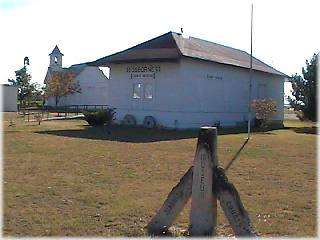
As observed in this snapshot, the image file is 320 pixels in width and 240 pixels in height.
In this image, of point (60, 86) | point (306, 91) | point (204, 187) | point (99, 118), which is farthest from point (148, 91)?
point (60, 86)

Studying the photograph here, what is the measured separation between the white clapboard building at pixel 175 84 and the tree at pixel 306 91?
6113mm

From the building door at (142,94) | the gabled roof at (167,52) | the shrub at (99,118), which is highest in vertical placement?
the gabled roof at (167,52)

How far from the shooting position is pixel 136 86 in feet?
94.3

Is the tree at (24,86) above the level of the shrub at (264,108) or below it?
above

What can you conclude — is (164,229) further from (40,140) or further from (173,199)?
(40,140)

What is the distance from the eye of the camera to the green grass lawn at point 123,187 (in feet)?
21.6

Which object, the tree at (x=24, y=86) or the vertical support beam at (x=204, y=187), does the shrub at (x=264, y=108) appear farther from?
the tree at (x=24, y=86)

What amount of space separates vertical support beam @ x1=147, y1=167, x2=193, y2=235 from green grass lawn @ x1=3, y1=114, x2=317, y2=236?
0.17 m

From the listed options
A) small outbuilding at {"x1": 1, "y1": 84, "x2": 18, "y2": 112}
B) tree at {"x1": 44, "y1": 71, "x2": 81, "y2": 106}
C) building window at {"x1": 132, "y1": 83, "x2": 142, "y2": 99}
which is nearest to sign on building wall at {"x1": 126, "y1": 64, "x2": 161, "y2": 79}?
building window at {"x1": 132, "y1": 83, "x2": 142, "y2": 99}

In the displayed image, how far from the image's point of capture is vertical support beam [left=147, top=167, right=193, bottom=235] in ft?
20.5

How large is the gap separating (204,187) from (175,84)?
2085 centimetres

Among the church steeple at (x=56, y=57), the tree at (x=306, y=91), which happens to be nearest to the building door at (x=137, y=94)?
the tree at (x=306, y=91)

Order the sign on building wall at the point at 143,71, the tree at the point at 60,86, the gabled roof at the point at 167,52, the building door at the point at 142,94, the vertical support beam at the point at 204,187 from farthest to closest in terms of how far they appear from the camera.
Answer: the tree at the point at 60,86, the building door at the point at 142,94, the sign on building wall at the point at 143,71, the gabled roof at the point at 167,52, the vertical support beam at the point at 204,187

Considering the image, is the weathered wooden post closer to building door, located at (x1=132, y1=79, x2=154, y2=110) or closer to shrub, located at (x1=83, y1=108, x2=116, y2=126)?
building door, located at (x1=132, y1=79, x2=154, y2=110)
